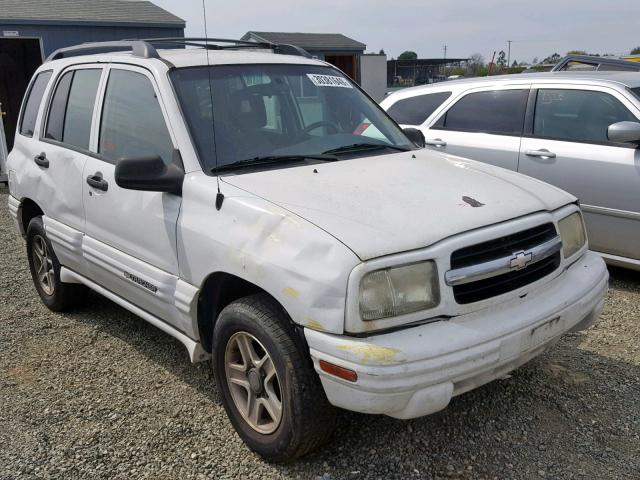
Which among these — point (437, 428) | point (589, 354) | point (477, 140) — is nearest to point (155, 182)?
point (437, 428)

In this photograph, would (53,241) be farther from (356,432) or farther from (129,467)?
(356,432)

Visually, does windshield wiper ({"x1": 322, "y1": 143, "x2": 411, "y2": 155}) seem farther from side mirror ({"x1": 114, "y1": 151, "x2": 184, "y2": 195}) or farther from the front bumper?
the front bumper

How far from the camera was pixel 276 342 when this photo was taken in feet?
8.43

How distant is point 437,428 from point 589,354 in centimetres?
136

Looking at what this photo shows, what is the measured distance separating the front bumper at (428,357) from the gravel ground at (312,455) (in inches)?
21.3

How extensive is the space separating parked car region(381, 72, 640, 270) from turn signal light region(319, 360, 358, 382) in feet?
11.2

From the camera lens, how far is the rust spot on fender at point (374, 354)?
2307 millimetres

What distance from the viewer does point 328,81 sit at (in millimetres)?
3967

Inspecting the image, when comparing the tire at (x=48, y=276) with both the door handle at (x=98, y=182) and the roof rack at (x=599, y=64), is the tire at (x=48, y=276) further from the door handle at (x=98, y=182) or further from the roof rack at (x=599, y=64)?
the roof rack at (x=599, y=64)

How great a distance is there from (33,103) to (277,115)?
2441 mm

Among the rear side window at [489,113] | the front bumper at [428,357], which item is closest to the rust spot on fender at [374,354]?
the front bumper at [428,357]

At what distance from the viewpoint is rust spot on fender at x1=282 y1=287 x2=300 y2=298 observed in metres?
2.44

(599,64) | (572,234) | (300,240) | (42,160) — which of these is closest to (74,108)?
(42,160)

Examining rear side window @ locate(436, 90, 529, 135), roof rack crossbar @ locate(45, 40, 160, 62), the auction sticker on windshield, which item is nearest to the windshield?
the auction sticker on windshield
